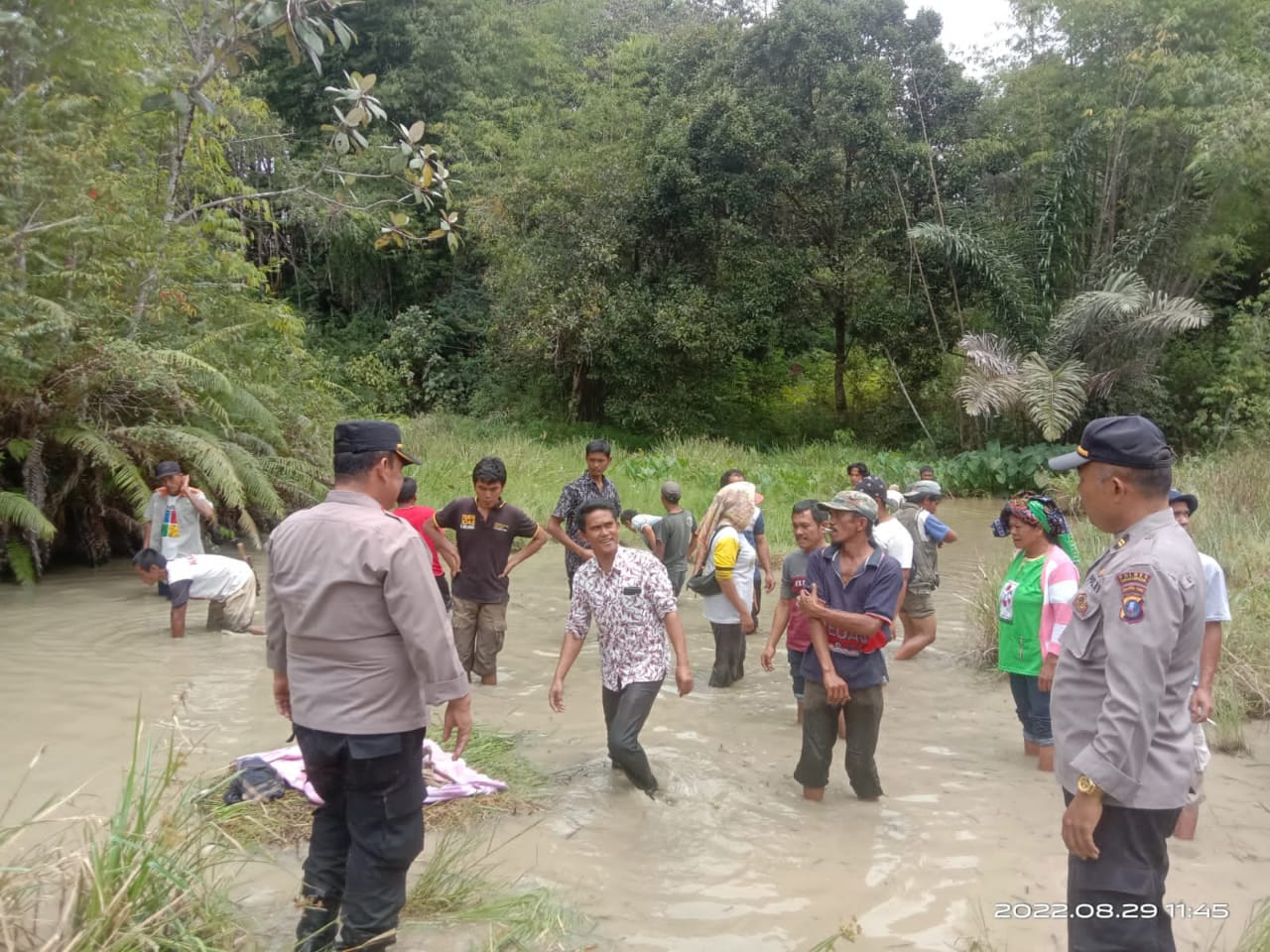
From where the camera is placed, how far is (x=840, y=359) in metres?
25.2

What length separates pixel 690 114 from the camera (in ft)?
76.1

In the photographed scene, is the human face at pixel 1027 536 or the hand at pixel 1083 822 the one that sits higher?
the human face at pixel 1027 536

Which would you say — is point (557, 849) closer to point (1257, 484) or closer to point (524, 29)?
point (1257, 484)

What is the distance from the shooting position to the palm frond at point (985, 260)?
2073 cm

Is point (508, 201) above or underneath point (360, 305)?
above

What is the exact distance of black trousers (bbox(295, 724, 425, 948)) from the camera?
3412mm

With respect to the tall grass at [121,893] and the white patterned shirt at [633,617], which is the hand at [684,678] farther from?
the tall grass at [121,893]

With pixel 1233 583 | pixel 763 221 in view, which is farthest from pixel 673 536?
pixel 763 221

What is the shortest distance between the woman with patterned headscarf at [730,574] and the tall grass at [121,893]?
4247mm

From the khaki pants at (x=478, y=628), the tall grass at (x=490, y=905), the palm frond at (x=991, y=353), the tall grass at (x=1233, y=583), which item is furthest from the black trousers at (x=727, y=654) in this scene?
the palm frond at (x=991, y=353)

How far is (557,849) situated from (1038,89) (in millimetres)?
22818

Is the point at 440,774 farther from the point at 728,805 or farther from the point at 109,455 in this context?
the point at 109,455

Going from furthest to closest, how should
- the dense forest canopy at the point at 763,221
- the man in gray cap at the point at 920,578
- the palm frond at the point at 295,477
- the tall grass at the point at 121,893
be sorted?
the dense forest canopy at the point at 763,221 < the palm frond at the point at 295,477 < the man in gray cap at the point at 920,578 < the tall grass at the point at 121,893

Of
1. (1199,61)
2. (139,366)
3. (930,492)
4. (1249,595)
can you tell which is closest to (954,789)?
(930,492)
